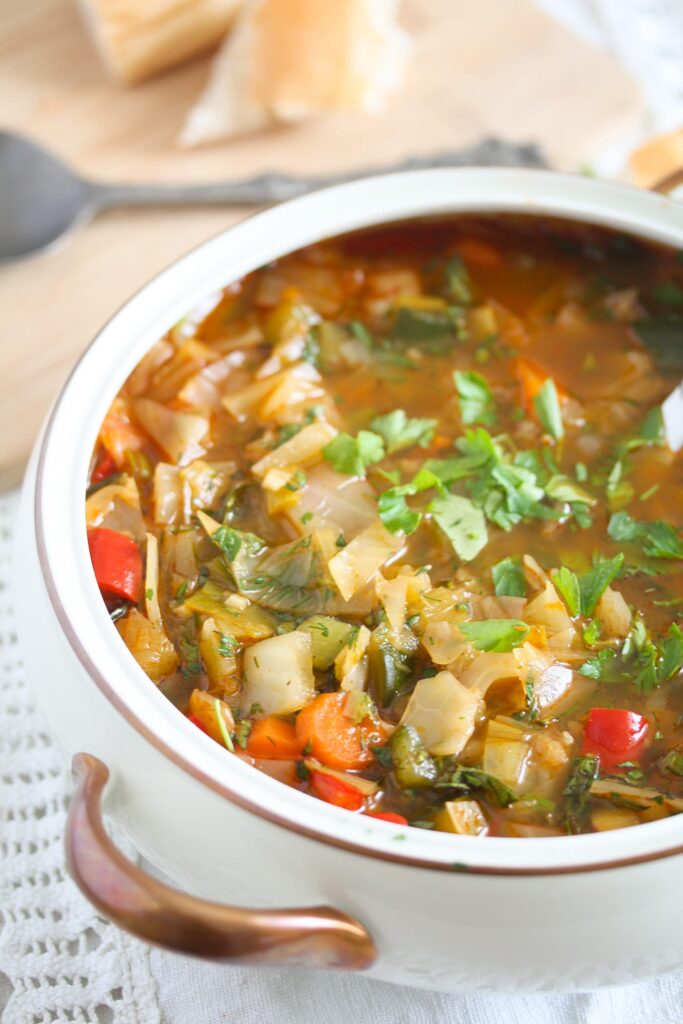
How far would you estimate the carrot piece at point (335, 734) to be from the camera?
1.79 metres

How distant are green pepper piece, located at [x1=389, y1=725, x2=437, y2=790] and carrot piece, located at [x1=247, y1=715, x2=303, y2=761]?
156 millimetres

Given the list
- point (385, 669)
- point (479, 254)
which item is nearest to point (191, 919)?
point (385, 669)

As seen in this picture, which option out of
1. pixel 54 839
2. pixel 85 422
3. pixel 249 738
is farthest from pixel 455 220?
pixel 54 839

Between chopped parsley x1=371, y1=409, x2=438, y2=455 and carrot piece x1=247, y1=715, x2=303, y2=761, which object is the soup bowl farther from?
chopped parsley x1=371, y1=409, x2=438, y2=455

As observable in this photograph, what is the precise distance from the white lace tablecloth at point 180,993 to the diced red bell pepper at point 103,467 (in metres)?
0.74

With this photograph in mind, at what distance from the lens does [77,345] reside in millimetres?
2967

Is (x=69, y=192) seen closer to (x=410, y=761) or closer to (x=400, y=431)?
(x=400, y=431)

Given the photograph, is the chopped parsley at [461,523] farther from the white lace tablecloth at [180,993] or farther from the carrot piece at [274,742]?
the white lace tablecloth at [180,993]

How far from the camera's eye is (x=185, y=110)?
352 centimetres

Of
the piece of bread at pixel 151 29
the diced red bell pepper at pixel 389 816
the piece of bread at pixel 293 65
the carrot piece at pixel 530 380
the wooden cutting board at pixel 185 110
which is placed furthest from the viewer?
the piece of bread at pixel 151 29

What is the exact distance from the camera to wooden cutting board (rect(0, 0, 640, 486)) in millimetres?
3135

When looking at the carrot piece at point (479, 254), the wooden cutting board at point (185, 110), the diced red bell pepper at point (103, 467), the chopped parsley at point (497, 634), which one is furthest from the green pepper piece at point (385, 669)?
the wooden cutting board at point (185, 110)

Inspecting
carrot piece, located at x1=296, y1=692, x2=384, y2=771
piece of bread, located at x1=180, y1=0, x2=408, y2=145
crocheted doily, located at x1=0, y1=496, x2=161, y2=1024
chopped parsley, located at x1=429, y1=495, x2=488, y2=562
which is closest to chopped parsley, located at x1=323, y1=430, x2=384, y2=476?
chopped parsley, located at x1=429, y1=495, x2=488, y2=562

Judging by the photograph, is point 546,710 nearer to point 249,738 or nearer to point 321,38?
point 249,738
